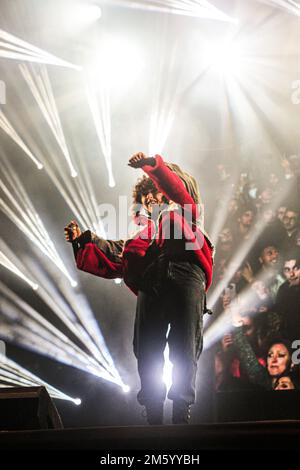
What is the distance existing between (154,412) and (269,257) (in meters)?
1.89

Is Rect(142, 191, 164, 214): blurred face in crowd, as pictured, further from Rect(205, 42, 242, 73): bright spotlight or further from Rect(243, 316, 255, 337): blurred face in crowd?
Rect(205, 42, 242, 73): bright spotlight

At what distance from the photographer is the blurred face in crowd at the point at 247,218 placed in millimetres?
4484

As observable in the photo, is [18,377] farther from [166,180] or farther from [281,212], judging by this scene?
[281,212]

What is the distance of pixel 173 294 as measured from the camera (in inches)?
116

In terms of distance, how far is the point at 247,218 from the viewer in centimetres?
450

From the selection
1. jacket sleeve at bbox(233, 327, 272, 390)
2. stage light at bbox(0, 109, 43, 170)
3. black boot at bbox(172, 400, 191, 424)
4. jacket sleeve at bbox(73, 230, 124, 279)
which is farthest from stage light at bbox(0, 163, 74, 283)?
black boot at bbox(172, 400, 191, 424)

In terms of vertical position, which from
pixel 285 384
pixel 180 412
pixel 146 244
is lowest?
pixel 180 412

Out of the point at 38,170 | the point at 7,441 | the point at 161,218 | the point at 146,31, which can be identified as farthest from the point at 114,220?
the point at 7,441

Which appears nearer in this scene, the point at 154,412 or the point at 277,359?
the point at 154,412

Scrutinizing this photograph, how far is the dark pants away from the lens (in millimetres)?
2791

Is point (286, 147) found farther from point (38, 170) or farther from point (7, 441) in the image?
point (7, 441)

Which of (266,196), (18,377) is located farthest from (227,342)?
(18,377)

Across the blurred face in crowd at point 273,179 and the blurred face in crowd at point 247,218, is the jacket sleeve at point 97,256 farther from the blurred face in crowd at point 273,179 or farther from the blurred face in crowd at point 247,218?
the blurred face in crowd at point 273,179

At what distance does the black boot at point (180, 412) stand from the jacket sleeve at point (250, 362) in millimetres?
1428
